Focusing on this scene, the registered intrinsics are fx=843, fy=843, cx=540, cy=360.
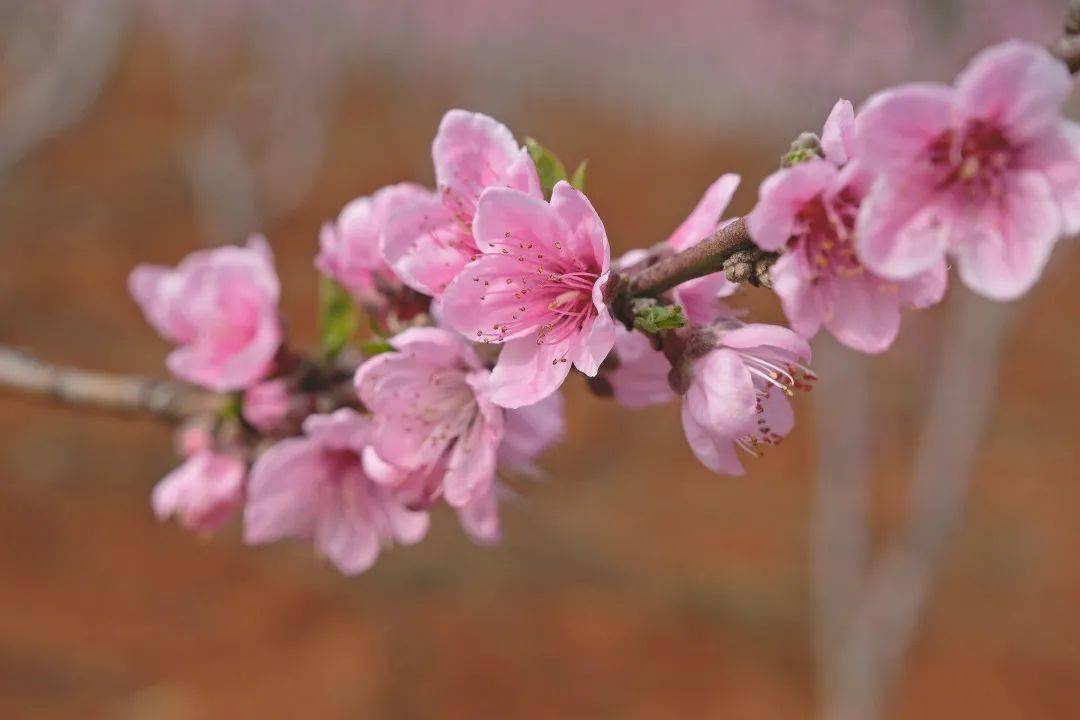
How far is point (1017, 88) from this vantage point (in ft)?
1.64

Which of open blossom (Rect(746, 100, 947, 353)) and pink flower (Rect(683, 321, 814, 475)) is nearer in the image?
open blossom (Rect(746, 100, 947, 353))

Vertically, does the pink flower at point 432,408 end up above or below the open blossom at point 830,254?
below

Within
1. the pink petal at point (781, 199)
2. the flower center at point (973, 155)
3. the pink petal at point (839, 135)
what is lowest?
the pink petal at point (781, 199)

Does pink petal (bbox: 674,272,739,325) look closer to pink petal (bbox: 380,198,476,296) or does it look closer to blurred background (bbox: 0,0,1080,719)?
pink petal (bbox: 380,198,476,296)

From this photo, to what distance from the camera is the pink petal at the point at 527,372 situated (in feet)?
2.08

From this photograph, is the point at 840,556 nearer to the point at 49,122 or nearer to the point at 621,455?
the point at 621,455

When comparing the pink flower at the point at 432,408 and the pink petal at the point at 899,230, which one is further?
the pink flower at the point at 432,408

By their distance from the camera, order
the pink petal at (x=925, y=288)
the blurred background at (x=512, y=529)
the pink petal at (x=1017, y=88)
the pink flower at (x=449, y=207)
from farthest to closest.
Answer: the blurred background at (x=512, y=529) → the pink flower at (x=449, y=207) → the pink petal at (x=925, y=288) → the pink petal at (x=1017, y=88)

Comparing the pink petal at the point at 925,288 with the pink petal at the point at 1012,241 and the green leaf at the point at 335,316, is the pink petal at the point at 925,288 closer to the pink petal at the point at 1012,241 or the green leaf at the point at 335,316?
the pink petal at the point at 1012,241

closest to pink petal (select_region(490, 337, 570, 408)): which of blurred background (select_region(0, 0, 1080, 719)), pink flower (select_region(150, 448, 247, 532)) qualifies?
pink flower (select_region(150, 448, 247, 532))

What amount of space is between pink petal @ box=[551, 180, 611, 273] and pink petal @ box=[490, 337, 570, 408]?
76 millimetres

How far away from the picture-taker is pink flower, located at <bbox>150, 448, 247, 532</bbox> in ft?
3.23

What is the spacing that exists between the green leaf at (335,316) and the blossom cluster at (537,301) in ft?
0.05

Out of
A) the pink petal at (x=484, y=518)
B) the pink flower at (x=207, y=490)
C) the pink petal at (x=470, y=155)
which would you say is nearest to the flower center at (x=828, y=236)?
the pink petal at (x=470, y=155)
